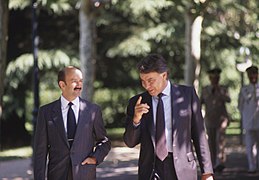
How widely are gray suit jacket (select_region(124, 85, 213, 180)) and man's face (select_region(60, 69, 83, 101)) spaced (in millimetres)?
641

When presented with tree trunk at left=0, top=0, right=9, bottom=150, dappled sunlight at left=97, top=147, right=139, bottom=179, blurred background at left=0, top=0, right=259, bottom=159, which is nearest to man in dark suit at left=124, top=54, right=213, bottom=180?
tree trunk at left=0, top=0, right=9, bottom=150

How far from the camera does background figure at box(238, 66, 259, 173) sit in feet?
43.4

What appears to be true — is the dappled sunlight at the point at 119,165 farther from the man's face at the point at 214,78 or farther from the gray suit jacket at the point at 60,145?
the gray suit jacket at the point at 60,145

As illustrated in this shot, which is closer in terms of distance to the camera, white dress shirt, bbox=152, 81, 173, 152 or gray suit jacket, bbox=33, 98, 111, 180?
white dress shirt, bbox=152, 81, 173, 152

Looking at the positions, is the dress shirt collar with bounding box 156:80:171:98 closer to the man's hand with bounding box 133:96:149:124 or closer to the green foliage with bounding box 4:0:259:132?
the man's hand with bounding box 133:96:149:124

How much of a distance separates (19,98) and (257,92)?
15.6m

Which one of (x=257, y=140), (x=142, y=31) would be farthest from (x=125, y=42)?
(x=257, y=140)

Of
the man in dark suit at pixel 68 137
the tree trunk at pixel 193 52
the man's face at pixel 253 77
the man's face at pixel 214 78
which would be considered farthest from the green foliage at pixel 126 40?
the man in dark suit at pixel 68 137

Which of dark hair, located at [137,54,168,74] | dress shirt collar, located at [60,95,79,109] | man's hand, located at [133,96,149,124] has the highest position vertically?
dark hair, located at [137,54,168,74]

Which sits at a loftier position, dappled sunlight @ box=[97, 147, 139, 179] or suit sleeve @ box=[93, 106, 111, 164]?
suit sleeve @ box=[93, 106, 111, 164]

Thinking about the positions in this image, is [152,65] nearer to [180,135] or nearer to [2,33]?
[180,135]

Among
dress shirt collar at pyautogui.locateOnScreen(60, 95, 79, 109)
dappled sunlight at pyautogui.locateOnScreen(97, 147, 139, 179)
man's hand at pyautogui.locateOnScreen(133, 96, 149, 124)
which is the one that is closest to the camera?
man's hand at pyautogui.locateOnScreen(133, 96, 149, 124)

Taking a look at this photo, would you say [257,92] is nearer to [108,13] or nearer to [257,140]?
[257,140]

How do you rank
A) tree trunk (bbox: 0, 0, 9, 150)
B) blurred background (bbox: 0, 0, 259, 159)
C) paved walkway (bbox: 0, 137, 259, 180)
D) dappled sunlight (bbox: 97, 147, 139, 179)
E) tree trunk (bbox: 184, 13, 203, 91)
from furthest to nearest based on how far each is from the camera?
blurred background (bbox: 0, 0, 259, 159), tree trunk (bbox: 184, 13, 203, 91), dappled sunlight (bbox: 97, 147, 139, 179), paved walkway (bbox: 0, 137, 259, 180), tree trunk (bbox: 0, 0, 9, 150)
